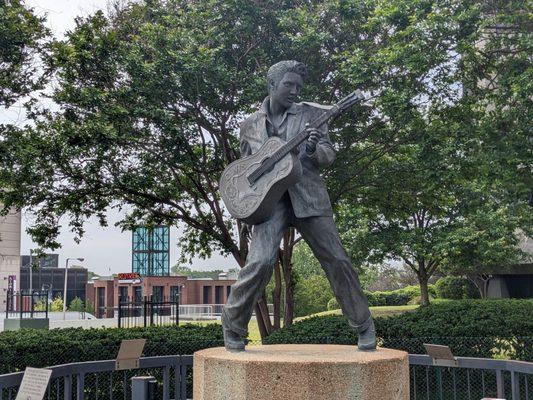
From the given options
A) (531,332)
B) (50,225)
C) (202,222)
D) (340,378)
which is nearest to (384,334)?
(531,332)

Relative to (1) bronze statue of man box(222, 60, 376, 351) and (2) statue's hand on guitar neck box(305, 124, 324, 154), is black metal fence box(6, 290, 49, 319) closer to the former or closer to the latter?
(1) bronze statue of man box(222, 60, 376, 351)

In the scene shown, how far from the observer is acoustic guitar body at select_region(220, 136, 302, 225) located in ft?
18.4

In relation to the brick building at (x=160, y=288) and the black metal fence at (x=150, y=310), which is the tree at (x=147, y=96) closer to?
the black metal fence at (x=150, y=310)

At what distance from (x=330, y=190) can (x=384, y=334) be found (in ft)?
15.1

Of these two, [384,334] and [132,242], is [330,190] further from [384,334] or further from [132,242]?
[132,242]

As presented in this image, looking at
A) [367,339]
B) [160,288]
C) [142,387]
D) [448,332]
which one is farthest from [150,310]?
[160,288]

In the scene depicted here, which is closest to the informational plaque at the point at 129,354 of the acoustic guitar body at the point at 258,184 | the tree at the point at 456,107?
the acoustic guitar body at the point at 258,184

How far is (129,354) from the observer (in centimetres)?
732

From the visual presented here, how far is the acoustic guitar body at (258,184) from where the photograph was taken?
5.61m

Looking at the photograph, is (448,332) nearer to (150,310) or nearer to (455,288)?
(150,310)

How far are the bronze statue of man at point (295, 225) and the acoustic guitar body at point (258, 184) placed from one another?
213 mm

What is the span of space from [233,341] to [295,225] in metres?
1.23

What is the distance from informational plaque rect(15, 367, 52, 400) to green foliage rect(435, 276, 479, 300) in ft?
138

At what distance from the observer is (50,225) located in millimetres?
15242
